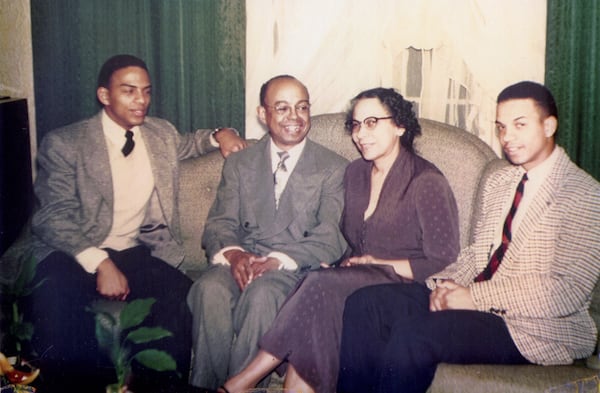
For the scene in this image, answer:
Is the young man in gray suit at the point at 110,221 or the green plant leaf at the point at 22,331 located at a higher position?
the young man in gray suit at the point at 110,221

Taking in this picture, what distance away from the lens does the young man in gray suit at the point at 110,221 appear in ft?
7.52

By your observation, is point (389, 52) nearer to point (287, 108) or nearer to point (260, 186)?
point (287, 108)

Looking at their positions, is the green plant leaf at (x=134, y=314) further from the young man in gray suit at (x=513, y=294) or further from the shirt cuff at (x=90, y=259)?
the young man in gray suit at (x=513, y=294)

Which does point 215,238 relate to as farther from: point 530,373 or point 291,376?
point 530,373

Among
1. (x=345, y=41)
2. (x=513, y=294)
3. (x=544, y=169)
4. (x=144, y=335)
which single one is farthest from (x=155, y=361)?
(x=345, y=41)

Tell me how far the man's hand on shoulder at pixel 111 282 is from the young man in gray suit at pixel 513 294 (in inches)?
33.2

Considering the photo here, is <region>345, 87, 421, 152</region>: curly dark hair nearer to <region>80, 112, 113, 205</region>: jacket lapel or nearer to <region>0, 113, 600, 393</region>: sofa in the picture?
<region>0, 113, 600, 393</region>: sofa

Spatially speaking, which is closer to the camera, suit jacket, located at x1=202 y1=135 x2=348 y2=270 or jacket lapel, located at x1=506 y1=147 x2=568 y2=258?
jacket lapel, located at x1=506 y1=147 x2=568 y2=258

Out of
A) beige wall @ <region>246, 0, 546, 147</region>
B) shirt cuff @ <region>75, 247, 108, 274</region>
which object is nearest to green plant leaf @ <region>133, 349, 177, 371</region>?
shirt cuff @ <region>75, 247, 108, 274</region>

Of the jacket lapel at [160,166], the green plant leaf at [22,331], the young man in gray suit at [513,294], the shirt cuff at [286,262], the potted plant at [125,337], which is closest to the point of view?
the potted plant at [125,337]

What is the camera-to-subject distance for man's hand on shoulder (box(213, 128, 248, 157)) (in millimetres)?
2684

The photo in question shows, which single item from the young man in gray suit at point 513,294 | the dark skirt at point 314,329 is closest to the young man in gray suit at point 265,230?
the dark skirt at point 314,329

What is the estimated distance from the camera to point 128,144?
2.55 meters

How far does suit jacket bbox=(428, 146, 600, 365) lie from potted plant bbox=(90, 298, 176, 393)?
3.21 ft
